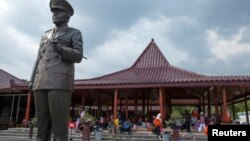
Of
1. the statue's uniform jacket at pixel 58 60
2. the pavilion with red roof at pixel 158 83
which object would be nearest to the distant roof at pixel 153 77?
the pavilion with red roof at pixel 158 83

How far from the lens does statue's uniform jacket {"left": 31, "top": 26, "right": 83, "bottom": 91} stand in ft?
12.4

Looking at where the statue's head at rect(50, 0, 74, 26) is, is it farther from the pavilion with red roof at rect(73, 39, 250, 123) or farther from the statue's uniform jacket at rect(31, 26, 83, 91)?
the pavilion with red roof at rect(73, 39, 250, 123)

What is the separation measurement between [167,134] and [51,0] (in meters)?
8.80

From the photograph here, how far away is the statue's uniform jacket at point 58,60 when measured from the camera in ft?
12.4

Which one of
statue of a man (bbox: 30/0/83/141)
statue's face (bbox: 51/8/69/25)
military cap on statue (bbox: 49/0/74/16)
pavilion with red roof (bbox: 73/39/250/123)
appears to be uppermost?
pavilion with red roof (bbox: 73/39/250/123)

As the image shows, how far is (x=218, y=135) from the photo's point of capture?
183 inches

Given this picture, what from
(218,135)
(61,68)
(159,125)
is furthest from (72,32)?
(159,125)

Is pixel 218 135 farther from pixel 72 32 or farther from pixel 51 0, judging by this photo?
pixel 51 0

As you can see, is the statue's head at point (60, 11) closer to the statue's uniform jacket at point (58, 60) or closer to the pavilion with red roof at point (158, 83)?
the statue's uniform jacket at point (58, 60)

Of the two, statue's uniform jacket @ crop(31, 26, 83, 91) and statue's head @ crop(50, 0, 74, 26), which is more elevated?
statue's head @ crop(50, 0, 74, 26)

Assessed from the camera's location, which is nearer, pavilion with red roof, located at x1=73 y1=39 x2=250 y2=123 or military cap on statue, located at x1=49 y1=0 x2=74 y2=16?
military cap on statue, located at x1=49 y1=0 x2=74 y2=16

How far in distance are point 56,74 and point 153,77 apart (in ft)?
43.9

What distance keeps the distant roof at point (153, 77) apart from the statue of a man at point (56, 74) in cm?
1123

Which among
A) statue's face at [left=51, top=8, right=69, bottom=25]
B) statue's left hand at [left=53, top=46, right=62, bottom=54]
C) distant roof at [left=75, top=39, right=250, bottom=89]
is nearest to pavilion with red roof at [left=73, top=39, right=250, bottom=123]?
distant roof at [left=75, top=39, right=250, bottom=89]
